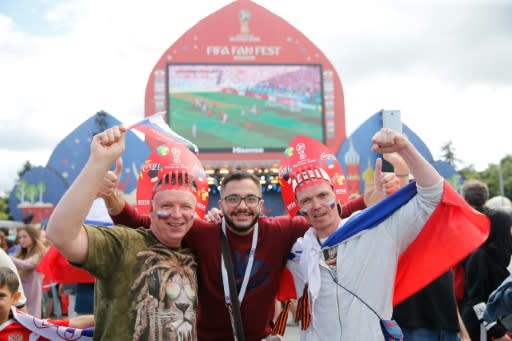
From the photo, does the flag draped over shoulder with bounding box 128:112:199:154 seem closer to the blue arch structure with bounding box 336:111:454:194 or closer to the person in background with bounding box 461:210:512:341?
the person in background with bounding box 461:210:512:341

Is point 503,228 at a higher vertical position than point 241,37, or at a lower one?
lower

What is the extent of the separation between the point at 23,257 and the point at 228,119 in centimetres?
1131

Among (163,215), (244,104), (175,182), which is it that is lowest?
(163,215)

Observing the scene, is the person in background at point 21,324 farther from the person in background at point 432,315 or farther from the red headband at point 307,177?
the person in background at point 432,315

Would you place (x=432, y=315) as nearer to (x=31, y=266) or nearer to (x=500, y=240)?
(x=500, y=240)

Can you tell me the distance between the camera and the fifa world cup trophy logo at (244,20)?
18.2 meters

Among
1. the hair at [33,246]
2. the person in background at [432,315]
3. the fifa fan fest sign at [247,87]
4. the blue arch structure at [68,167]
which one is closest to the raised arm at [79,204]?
the person in background at [432,315]

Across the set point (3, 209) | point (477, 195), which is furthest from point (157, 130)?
point (3, 209)

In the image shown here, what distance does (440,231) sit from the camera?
2707 millimetres

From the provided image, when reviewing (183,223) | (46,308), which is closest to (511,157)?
(46,308)

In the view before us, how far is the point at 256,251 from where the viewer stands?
299cm

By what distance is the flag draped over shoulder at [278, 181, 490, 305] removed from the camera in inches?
104

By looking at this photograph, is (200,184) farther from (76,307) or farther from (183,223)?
(76,307)

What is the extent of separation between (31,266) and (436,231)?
18.0 feet
